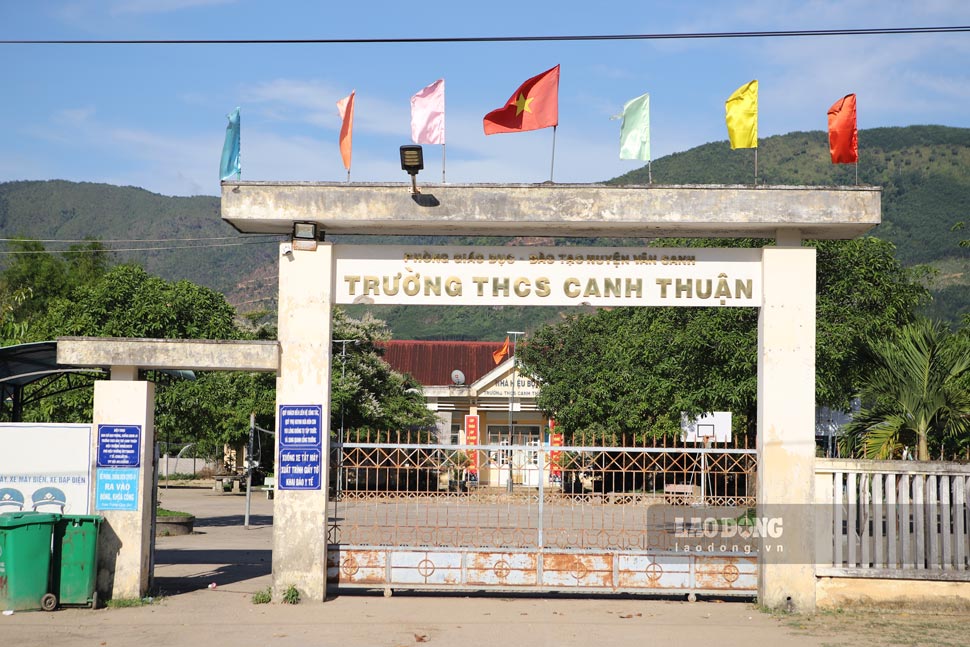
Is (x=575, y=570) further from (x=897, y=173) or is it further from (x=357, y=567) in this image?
Answer: (x=897, y=173)

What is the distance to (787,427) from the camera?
39.7ft

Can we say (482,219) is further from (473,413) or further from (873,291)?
(473,413)

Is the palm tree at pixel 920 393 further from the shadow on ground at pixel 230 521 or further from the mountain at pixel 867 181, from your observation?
the mountain at pixel 867 181

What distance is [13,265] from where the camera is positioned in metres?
56.9

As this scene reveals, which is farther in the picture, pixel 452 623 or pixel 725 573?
pixel 725 573

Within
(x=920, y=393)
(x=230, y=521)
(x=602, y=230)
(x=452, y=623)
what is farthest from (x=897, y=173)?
(x=452, y=623)

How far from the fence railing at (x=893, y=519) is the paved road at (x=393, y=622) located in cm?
134

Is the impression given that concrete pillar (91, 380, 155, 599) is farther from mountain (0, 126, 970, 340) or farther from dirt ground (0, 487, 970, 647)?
mountain (0, 126, 970, 340)

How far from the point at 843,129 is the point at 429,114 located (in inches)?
200

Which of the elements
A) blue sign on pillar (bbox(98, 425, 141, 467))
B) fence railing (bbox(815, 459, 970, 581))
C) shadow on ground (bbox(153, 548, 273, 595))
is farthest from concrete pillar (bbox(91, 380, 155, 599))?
fence railing (bbox(815, 459, 970, 581))

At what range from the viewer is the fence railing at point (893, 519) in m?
12.0

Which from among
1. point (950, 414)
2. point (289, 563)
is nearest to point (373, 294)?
point (289, 563)

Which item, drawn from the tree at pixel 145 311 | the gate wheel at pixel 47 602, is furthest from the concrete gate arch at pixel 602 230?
the tree at pixel 145 311

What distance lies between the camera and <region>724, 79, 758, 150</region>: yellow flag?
12109 millimetres
